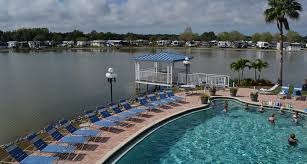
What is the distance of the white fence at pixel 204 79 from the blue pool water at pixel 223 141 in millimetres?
6110

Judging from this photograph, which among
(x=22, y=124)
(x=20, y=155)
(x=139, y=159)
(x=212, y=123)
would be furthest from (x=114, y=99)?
(x=20, y=155)

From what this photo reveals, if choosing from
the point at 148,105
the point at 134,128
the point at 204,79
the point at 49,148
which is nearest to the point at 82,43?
the point at 204,79

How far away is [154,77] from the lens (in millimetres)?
24219

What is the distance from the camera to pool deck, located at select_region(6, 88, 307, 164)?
10.3 meters

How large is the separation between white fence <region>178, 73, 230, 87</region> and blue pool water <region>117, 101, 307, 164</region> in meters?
6.11

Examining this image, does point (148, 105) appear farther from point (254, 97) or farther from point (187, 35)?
point (187, 35)

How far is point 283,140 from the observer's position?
514 inches

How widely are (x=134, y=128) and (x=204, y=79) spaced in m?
11.8

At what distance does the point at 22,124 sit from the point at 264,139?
13.1 meters

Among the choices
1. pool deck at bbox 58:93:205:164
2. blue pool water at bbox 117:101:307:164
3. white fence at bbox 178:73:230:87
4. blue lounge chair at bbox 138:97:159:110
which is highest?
white fence at bbox 178:73:230:87

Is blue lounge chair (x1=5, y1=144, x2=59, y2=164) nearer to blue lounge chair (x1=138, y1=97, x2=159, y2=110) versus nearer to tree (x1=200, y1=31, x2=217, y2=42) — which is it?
blue lounge chair (x1=138, y1=97, x2=159, y2=110)

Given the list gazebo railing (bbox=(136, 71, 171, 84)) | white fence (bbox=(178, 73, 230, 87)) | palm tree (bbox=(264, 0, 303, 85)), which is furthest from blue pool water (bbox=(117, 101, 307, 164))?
palm tree (bbox=(264, 0, 303, 85))

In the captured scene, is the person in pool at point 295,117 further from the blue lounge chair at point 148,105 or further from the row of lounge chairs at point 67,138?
the row of lounge chairs at point 67,138

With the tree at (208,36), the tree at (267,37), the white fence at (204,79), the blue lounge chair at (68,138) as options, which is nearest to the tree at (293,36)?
the tree at (267,37)
